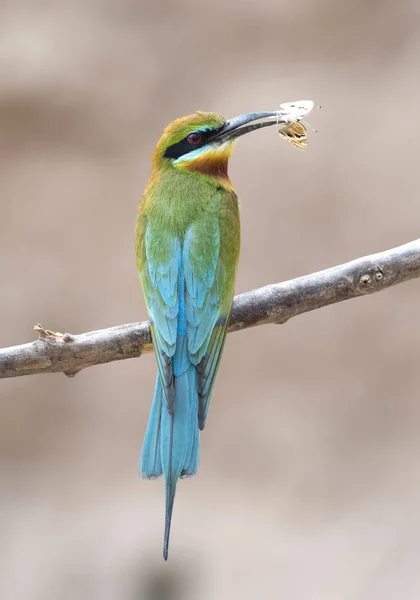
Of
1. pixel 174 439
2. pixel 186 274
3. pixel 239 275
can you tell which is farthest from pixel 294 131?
pixel 239 275

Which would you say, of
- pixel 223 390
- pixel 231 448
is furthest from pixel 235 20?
pixel 231 448

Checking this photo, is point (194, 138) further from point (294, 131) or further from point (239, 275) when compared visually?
point (239, 275)

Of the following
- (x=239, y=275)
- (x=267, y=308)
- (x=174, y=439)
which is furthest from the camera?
(x=239, y=275)

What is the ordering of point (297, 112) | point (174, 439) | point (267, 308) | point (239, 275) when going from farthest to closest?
point (239, 275), point (297, 112), point (267, 308), point (174, 439)

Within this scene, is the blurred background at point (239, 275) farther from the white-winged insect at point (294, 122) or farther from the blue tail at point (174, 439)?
the blue tail at point (174, 439)

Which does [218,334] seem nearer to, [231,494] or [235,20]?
[231,494]

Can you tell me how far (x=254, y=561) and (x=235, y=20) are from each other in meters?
2.92

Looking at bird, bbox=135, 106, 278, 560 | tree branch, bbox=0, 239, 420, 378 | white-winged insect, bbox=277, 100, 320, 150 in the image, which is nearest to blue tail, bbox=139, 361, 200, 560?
bird, bbox=135, 106, 278, 560

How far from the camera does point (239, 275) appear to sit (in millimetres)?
4445

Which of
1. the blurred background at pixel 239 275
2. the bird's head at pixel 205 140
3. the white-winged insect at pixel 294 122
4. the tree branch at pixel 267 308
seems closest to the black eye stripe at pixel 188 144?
the bird's head at pixel 205 140

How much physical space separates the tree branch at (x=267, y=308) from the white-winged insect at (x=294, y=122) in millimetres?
468

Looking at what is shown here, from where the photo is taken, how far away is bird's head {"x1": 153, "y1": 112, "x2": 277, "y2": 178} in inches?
97.6

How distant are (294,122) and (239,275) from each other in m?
1.99

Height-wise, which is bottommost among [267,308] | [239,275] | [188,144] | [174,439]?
[174,439]
